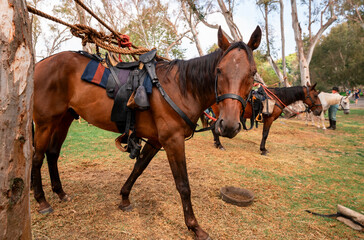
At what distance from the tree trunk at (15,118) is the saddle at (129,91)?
1150 mm

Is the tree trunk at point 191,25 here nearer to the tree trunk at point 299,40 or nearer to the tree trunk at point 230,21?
the tree trunk at point 230,21

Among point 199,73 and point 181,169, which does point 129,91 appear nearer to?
point 199,73

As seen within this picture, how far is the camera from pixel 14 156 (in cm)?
116

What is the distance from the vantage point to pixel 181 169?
2.38 meters

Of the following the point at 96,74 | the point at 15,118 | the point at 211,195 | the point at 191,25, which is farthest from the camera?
the point at 191,25

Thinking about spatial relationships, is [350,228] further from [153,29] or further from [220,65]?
[153,29]

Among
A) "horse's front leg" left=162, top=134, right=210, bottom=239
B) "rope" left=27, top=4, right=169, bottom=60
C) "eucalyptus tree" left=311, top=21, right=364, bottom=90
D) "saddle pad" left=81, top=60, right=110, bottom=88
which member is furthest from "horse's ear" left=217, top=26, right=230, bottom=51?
"eucalyptus tree" left=311, top=21, right=364, bottom=90

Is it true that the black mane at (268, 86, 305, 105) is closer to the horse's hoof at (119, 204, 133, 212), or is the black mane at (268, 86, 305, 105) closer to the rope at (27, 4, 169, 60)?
the rope at (27, 4, 169, 60)

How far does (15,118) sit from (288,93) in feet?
26.5

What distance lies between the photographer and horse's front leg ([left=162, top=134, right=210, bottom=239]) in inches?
92.1

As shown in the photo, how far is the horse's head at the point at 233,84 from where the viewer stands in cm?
186

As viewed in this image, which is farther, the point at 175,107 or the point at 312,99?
the point at 312,99

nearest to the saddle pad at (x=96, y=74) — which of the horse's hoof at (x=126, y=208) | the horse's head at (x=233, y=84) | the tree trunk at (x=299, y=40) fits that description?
the horse's head at (x=233, y=84)

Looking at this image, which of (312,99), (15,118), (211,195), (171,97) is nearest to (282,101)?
(312,99)
